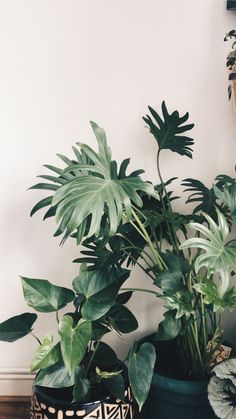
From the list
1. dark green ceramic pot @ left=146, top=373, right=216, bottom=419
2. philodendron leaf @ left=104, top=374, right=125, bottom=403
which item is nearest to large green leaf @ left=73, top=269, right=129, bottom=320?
philodendron leaf @ left=104, top=374, right=125, bottom=403

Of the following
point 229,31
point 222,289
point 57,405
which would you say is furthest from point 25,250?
point 229,31

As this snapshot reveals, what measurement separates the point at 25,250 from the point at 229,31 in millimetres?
990

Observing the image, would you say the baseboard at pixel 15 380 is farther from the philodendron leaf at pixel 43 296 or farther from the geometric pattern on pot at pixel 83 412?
the philodendron leaf at pixel 43 296

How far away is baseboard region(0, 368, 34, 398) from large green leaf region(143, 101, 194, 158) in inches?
37.3

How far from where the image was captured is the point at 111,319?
1.31 meters

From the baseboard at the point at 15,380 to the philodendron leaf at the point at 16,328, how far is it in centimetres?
44

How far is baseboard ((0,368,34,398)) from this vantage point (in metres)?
1.65

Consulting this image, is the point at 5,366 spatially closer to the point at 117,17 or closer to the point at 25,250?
the point at 25,250

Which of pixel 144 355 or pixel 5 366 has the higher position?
pixel 144 355

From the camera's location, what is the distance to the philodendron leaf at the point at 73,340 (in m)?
1.08

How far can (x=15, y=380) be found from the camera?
165 cm

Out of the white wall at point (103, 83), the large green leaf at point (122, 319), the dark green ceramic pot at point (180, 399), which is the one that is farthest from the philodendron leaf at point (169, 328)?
the white wall at point (103, 83)

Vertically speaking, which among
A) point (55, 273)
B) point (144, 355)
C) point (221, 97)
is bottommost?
point (144, 355)

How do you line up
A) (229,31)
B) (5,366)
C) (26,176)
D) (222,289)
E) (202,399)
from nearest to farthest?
1. (222,289)
2. (202,399)
3. (229,31)
4. (26,176)
5. (5,366)
